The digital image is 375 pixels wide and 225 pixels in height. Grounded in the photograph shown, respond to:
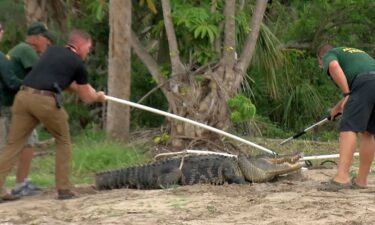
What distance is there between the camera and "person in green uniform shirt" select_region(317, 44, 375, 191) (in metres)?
7.55

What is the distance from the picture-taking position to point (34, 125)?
745 cm

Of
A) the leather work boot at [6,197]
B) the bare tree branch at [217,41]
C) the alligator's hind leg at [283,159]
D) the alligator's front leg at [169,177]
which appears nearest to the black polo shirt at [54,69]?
the leather work boot at [6,197]

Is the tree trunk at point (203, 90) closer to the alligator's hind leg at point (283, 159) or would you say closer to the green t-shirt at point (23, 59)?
the alligator's hind leg at point (283, 159)

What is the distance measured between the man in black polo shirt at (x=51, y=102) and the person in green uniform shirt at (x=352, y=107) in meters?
2.52

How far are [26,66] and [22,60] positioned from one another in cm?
9

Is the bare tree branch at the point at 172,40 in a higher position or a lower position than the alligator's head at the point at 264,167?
higher

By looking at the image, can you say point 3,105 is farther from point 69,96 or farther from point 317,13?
point 317,13

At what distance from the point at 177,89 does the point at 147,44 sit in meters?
2.84

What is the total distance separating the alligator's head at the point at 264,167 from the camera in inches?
326

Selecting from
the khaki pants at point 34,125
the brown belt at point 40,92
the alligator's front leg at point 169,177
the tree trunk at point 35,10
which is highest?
the tree trunk at point 35,10

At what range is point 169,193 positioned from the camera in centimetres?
743

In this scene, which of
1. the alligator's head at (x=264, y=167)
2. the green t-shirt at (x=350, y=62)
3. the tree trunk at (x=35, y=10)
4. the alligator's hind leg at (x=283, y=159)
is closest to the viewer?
the green t-shirt at (x=350, y=62)

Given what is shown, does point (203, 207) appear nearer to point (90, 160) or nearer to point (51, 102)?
point (51, 102)

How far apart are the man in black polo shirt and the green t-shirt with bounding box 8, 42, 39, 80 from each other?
526 millimetres
